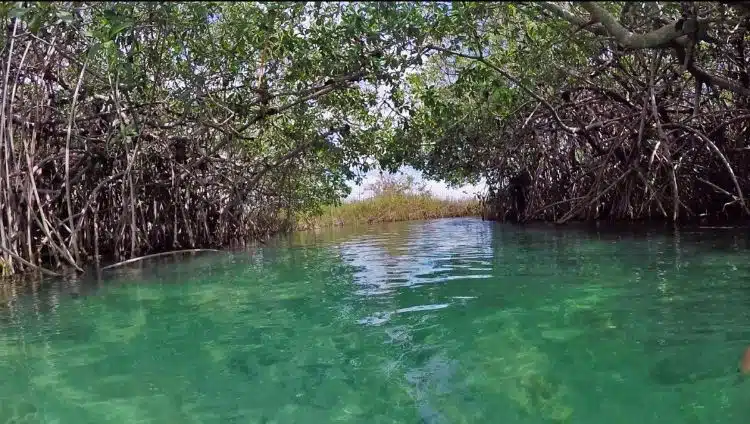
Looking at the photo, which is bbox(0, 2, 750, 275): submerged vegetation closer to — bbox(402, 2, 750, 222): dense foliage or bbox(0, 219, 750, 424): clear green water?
bbox(402, 2, 750, 222): dense foliage

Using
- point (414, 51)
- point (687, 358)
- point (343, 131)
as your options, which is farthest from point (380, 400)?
point (343, 131)

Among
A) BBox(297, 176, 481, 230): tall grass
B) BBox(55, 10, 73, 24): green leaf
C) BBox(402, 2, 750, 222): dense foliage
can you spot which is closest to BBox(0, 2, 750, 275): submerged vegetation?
BBox(402, 2, 750, 222): dense foliage

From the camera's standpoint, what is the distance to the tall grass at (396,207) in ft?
56.5

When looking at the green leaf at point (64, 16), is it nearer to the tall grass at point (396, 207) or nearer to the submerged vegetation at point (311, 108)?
the submerged vegetation at point (311, 108)

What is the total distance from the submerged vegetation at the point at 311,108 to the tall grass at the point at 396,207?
6603 millimetres

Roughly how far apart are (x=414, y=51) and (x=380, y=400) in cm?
437

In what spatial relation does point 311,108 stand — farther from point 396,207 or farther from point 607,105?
point 396,207

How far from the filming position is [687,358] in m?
2.54

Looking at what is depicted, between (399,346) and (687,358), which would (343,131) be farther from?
(687,358)

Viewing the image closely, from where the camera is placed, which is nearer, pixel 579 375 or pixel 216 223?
pixel 579 375

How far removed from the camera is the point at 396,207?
59.6 ft

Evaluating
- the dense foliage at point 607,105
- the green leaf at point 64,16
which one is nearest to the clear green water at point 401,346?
the green leaf at point 64,16

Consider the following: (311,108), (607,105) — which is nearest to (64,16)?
(311,108)

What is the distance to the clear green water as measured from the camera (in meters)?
2.26
